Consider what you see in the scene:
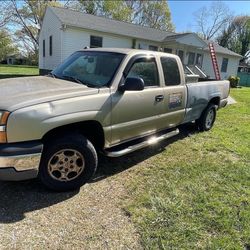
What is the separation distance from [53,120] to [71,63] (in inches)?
71.7

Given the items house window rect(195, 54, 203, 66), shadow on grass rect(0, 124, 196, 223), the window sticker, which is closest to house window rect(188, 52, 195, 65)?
house window rect(195, 54, 203, 66)

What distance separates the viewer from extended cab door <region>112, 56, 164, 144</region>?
4.00 metres

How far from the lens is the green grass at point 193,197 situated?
2.99 meters

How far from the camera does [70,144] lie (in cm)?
349

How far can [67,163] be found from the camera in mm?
3574

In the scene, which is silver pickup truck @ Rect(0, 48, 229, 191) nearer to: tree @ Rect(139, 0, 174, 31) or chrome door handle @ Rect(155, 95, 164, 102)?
chrome door handle @ Rect(155, 95, 164, 102)

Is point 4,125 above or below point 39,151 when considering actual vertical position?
above

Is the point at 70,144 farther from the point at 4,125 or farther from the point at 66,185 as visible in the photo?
the point at 4,125

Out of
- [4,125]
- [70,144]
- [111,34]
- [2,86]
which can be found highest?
[111,34]

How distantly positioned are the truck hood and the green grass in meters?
1.54

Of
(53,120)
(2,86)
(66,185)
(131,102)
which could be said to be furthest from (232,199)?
(2,86)

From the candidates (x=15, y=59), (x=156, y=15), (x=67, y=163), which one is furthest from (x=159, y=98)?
(x=15, y=59)

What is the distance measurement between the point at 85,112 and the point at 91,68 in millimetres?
1098

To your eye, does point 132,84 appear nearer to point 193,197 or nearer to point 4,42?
point 193,197
